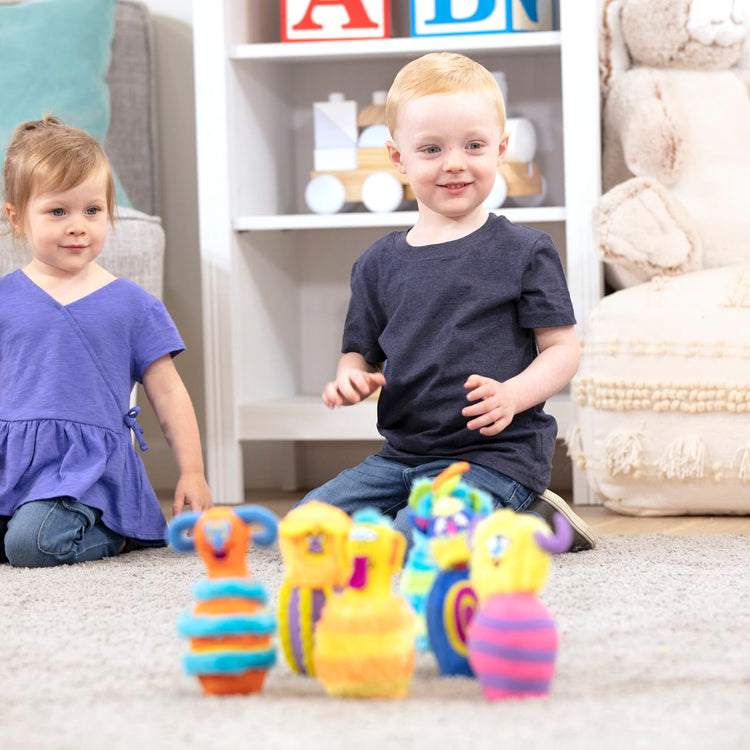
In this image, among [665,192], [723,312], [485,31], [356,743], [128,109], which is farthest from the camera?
[128,109]

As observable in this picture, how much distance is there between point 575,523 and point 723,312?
0.38 meters

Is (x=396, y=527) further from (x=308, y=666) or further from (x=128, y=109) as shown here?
(x=128, y=109)

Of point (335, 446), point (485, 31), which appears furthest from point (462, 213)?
point (335, 446)

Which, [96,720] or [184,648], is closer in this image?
[96,720]

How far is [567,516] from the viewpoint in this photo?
1.13 metres

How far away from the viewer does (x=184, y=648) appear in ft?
2.50

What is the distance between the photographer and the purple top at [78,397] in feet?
3.93

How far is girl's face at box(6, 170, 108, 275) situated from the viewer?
3.97 feet

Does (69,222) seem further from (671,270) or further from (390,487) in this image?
(671,270)

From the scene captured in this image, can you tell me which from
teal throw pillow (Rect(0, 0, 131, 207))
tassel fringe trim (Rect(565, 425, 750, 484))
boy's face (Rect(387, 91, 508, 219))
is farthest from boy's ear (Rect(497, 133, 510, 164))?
teal throw pillow (Rect(0, 0, 131, 207))

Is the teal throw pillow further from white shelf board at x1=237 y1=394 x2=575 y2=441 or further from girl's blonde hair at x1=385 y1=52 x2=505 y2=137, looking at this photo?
girl's blonde hair at x1=385 y1=52 x2=505 y2=137

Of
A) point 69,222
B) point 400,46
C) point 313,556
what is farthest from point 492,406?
point 400,46

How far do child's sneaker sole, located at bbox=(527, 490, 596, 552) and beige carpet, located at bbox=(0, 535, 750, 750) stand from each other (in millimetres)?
119

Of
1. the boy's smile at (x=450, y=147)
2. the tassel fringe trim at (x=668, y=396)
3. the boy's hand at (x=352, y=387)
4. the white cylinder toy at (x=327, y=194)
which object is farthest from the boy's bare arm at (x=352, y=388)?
the white cylinder toy at (x=327, y=194)
